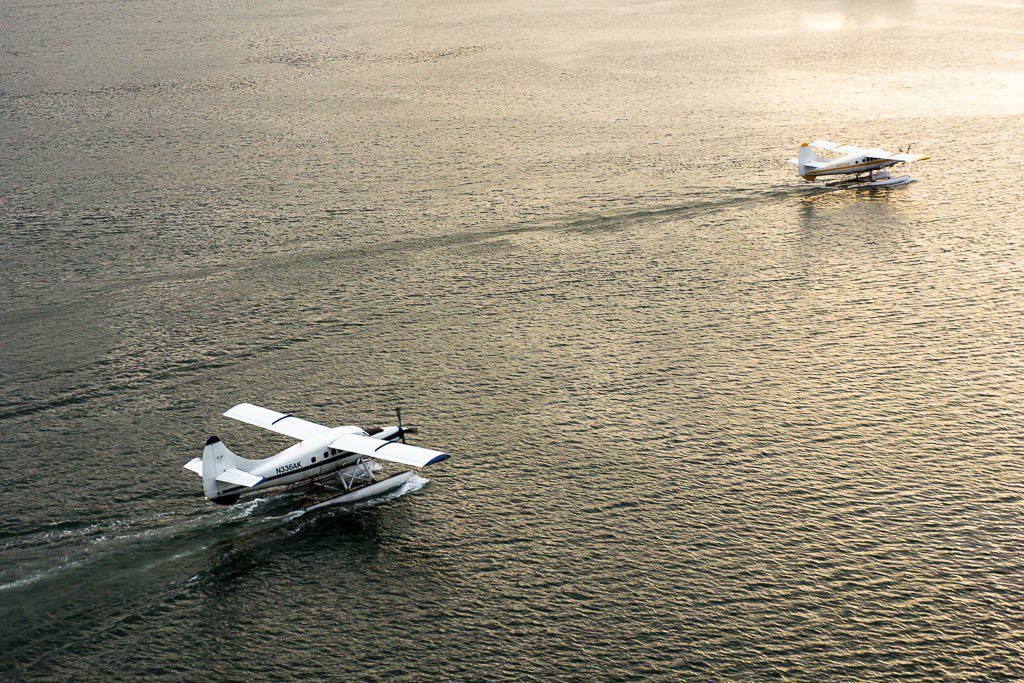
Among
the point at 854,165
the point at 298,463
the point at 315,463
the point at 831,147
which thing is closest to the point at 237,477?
Result: the point at 298,463

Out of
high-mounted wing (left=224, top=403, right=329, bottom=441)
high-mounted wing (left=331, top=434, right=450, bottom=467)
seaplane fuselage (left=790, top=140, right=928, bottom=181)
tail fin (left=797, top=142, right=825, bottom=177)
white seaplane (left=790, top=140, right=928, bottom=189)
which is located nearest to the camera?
high-mounted wing (left=331, top=434, right=450, bottom=467)

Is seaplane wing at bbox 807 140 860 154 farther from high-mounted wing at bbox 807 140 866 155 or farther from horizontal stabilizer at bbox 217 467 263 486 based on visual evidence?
horizontal stabilizer at bbox 217 467 263 486

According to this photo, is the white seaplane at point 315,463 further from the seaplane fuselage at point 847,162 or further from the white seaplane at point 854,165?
the white seaplane at point 854,165

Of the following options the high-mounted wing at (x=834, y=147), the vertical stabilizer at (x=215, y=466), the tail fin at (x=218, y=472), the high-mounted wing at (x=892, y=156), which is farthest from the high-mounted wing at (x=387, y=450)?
the high-mounted wing at (x=892, y=156)

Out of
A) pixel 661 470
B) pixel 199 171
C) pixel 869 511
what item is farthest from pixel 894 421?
pixel 199 171

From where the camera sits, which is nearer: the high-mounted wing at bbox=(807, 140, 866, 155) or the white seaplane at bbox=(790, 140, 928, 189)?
the white seaplane at bbox=(790, 140, 928, 189)

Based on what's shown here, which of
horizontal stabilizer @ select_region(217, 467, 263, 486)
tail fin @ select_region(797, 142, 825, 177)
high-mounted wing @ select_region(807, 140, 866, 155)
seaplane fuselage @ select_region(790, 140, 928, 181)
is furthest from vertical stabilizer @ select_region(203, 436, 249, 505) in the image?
high-mounted wing @ select_region(807, 140, 866, 155)

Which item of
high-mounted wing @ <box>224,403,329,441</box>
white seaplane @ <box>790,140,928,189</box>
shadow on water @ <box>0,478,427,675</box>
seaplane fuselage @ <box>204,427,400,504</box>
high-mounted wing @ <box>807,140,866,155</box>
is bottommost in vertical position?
shadow on water @ <box>0,478,427,675</box>

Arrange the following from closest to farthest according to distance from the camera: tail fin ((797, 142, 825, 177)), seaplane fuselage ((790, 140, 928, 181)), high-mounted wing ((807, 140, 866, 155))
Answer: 1. tail fin ((797, 142, 825, 177))
2. seaplane fuselage ((790, 140, 928, 181))
3. high-mounted wing ((807, 140, 866, 155))
